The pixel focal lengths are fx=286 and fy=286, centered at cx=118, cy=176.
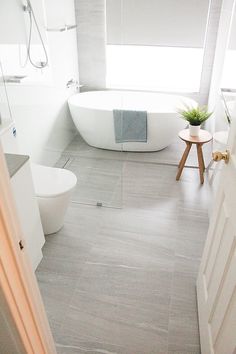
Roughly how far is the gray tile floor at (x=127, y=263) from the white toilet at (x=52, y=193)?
151 millimetres

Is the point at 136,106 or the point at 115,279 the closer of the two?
the point at 115,279

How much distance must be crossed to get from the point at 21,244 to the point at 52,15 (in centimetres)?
284

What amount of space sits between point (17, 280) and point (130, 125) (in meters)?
2.51

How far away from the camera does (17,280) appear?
947 mm

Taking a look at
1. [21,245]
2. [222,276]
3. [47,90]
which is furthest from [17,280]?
[47,90]

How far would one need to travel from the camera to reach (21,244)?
979 mm

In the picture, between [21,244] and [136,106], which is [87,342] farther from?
[136,106]

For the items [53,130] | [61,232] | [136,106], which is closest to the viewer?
[61,232]

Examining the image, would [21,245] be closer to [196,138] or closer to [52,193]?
[52,193]

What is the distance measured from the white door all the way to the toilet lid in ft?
3.55

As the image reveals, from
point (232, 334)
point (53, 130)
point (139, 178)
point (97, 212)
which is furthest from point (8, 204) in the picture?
point (53, 130)

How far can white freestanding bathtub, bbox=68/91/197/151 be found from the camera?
3.21 metres

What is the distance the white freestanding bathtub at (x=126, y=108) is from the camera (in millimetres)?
3215

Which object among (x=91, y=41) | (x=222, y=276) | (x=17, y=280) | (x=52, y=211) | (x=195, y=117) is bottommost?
(x=52, y=211)
